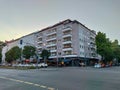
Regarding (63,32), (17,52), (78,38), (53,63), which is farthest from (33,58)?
(78,38)

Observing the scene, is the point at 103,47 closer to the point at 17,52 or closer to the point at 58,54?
the point at 58,54

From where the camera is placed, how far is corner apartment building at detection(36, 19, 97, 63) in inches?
3524

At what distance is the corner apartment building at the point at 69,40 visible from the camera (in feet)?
294

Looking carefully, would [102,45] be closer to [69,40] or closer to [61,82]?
[69,40]

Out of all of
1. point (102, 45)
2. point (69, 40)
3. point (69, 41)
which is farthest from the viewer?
point (69, 40)

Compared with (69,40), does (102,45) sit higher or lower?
lower

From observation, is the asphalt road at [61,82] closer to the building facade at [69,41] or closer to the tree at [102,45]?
the tree at [102,45]

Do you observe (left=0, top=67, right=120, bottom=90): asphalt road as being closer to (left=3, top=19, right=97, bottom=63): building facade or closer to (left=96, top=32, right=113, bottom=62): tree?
(left=96, top=32, right=113, bottom=62): tree

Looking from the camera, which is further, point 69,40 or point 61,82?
point 69,40

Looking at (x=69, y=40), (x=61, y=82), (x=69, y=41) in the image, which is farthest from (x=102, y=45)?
(x=61, y=82)

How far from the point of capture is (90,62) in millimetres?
101188

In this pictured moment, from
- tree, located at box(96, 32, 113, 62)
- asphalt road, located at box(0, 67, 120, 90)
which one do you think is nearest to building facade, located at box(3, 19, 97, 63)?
tree, located at box(96, 32, 113, 62)

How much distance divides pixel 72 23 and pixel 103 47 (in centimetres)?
1895

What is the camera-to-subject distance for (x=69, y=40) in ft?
301
